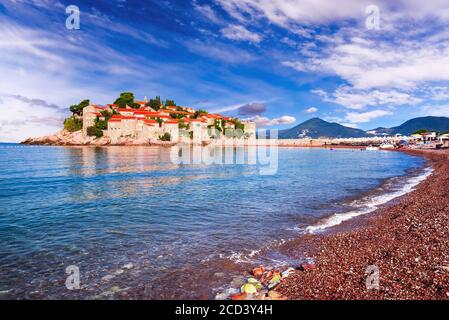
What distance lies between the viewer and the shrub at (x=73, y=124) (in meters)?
148

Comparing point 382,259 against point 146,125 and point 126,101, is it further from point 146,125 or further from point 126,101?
point 126,101

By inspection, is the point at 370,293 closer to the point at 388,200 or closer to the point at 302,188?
the point at 388,200

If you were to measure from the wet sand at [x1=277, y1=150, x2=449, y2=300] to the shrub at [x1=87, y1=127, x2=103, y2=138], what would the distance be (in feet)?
475

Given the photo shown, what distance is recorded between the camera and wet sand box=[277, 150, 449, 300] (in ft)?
23.4

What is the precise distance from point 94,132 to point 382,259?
150021mm

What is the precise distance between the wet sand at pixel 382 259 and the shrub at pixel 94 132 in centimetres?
14474

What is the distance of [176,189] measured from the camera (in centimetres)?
2630

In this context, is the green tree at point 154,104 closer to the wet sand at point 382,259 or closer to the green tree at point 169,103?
the green tree at point 169,103

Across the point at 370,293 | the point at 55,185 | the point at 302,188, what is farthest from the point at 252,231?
the point at 55,185

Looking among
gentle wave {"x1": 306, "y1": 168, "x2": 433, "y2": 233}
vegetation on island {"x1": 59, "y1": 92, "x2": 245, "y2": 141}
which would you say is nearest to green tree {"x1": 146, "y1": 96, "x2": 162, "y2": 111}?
vegetation on island {"x1": 59, "y1": 92, "x2": 245, "y2": 141}

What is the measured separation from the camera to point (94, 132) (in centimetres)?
14062

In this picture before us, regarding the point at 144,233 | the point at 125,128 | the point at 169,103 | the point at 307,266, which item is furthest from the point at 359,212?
the point at 169,103

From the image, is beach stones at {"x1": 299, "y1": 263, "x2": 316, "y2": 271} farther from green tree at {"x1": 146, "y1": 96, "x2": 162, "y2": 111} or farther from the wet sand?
green tree at {"x1": 146, "y1": 96, "x2": 162, "y2": 111}
